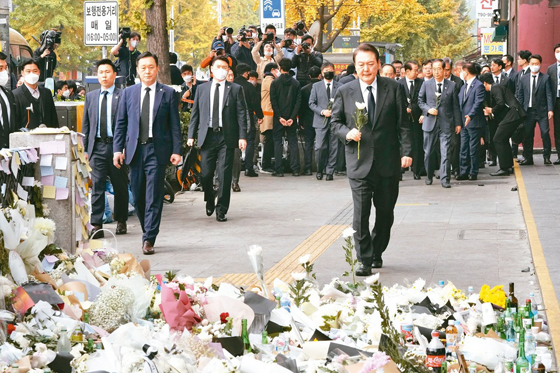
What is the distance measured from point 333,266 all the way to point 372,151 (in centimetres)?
121

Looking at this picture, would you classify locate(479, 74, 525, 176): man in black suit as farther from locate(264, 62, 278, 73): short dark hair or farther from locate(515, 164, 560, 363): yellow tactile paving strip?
locate(515, 164, 560, 363): yellow tactile paving strip

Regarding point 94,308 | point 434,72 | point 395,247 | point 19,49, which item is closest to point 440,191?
point 434,72

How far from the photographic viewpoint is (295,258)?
9.95 metres

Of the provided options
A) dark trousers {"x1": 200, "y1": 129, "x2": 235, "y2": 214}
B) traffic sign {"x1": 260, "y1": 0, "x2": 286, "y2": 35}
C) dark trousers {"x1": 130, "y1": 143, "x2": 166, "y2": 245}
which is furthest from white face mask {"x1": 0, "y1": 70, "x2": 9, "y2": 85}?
traffic sign {"x1": 260, "y1": 0, "x2": 286, "y2": 35}

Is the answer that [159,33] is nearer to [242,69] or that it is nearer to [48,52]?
[242,69]

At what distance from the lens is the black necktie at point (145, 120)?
10.9 meters

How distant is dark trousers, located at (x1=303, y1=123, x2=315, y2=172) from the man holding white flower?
71cm

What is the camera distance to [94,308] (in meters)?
6.67

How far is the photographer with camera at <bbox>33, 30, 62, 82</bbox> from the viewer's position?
18.9 meters

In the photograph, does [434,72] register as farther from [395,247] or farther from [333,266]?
[333,266]

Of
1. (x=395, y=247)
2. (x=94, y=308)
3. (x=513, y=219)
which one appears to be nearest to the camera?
(x=94, y=308)

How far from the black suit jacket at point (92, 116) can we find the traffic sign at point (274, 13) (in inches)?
531

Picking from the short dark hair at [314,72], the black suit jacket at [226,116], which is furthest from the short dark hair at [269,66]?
the black suit jacket at [226,116]

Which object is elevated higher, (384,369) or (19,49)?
(19,49)
